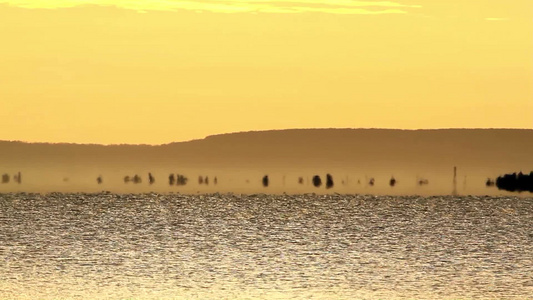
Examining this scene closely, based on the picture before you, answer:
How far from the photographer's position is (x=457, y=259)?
11.1 metres

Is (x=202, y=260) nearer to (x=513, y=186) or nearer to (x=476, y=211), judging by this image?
(x=476, y=211)

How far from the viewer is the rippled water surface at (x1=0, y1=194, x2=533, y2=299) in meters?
9.44

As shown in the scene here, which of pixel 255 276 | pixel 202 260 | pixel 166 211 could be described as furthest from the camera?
pixel 166 211

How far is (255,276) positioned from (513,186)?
8202mm

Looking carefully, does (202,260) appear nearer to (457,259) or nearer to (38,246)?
(38,246)

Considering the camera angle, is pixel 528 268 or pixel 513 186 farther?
pixel 513 186

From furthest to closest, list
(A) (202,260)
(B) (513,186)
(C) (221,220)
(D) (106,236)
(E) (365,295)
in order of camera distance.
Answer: (B) (513,186) → (C) (221,220) → (D) (106,236) → (A) (202,260) → (E) (365,295)

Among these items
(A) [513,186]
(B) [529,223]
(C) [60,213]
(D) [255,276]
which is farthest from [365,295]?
(A) [513,186]

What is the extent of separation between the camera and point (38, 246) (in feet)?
38.2

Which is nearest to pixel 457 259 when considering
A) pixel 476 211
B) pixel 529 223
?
pixel 529 223

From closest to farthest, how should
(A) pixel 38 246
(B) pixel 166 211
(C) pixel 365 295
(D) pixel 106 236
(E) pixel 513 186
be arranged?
(C) pixel 365 295 → (A) pixel 38 246 → (D) pixel 106 236 → (B) pixel 166 211 → (E) pixel 513 186

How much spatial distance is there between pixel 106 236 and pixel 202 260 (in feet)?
6.95

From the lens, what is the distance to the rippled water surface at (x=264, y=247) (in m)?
9.44

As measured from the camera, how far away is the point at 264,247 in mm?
11648
